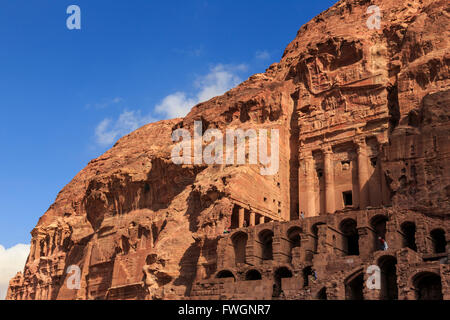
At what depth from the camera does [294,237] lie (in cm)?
3741

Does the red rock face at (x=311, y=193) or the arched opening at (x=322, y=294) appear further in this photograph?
the red rock face at (x=311, y=193)

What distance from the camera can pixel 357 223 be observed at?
33.5 m

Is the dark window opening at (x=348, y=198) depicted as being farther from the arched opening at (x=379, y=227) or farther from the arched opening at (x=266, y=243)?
the arched opening at (x=379, y=227)

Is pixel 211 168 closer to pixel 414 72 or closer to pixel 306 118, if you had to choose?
pixel 306 118

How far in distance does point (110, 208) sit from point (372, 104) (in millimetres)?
27802

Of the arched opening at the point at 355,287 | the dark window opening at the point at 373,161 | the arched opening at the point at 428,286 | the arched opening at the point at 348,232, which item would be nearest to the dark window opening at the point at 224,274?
the arched opening at the point at 348,232

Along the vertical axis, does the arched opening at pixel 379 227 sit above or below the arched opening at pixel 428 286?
above

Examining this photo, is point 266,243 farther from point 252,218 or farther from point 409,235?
point 409,235

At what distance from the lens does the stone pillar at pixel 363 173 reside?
41506 millimetres

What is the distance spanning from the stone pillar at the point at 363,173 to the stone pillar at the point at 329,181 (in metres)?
2.32

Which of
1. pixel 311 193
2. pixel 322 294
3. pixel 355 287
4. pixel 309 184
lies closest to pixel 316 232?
pixel 355 287

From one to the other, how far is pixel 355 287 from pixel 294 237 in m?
7.44

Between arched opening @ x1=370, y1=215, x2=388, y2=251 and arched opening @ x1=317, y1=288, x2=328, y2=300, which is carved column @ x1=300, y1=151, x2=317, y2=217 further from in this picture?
arched opening @ x1=317, y1=288, x2=328, y2=300
